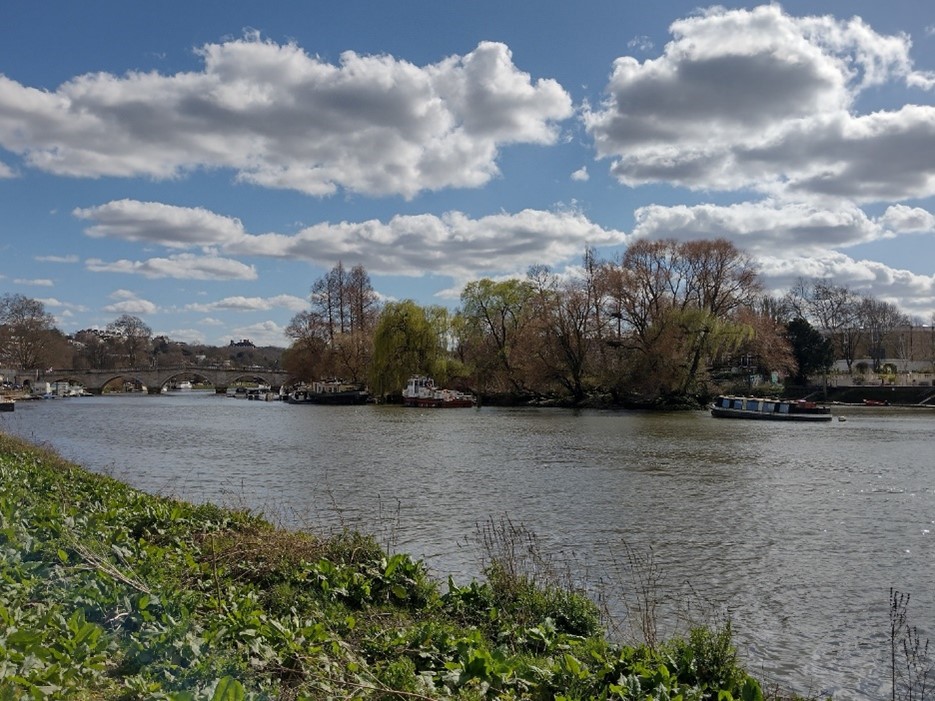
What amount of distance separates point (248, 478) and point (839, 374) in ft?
261

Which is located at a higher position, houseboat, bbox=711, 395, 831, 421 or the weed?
houseboat, bbox=711, 395, 831, 421

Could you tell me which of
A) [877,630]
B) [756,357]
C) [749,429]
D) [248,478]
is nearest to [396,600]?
[877,630]

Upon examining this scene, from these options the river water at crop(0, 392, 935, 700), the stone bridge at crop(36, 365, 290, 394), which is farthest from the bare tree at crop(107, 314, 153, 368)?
the river water at crop(0, 392, 935, 700)

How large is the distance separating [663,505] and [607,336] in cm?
4890

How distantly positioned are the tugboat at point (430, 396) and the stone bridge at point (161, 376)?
45397 mm

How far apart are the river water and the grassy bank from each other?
5.84 ft

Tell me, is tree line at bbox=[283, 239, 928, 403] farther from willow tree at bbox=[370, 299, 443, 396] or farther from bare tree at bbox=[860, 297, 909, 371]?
bare tree at bbox=[860, 297, 909, 371]

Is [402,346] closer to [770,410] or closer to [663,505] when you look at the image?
[770,410]

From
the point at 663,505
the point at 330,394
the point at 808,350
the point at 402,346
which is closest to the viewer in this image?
the point at 663,505

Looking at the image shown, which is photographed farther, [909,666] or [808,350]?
[808,350]

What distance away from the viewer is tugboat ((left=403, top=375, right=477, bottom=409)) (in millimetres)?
69875

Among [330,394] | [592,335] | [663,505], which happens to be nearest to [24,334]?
[330,394]

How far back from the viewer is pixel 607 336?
67.0m

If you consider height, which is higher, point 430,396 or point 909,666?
point 430,396
